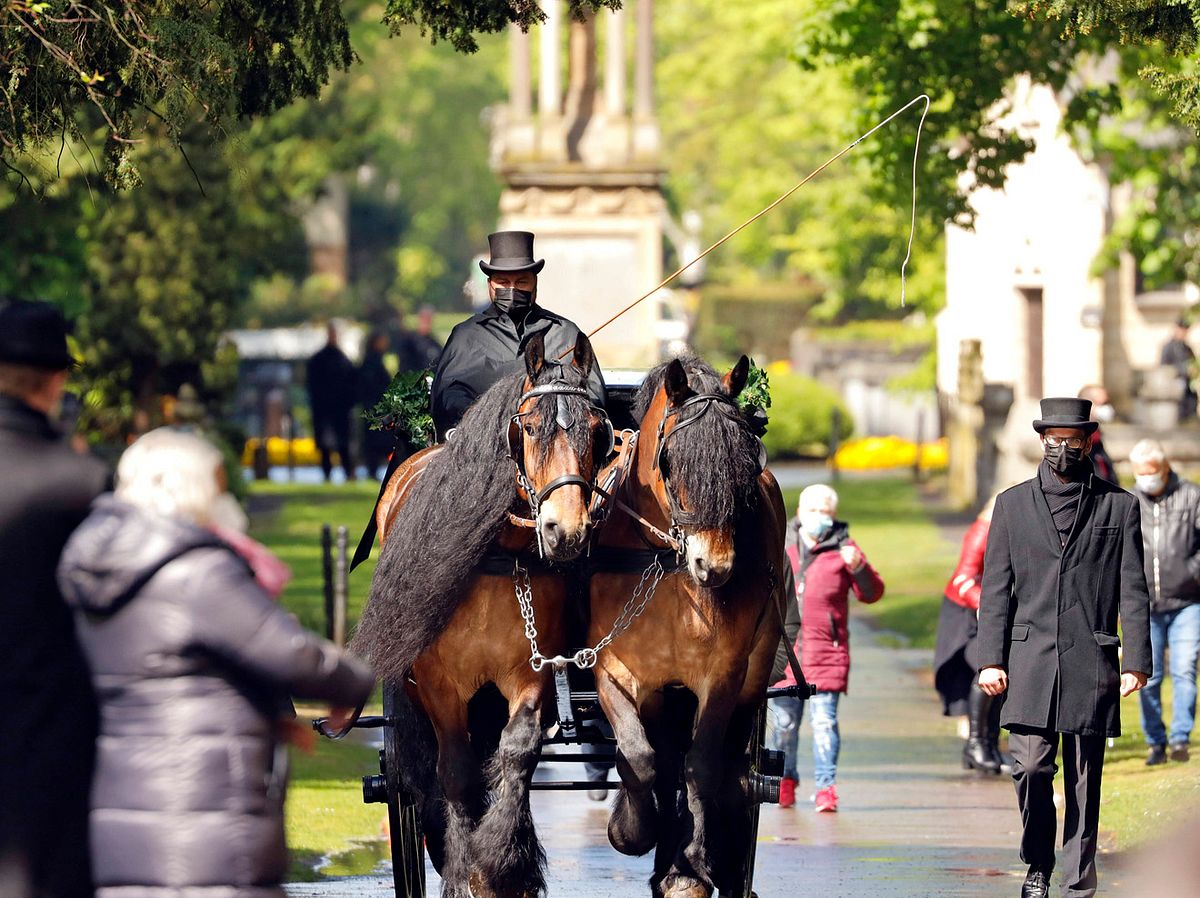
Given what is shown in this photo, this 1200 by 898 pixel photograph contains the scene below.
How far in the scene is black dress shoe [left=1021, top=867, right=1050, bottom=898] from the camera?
406 inches

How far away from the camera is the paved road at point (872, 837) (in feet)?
37.7

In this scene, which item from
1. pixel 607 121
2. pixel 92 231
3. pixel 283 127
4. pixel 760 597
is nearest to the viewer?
pixel 760 597

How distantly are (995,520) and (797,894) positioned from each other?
6.49 ft

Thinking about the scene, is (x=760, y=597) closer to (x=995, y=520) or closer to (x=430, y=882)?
(x=995, y=520)

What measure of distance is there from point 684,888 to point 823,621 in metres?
5.06

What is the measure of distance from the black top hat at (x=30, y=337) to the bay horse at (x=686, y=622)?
10.0ft

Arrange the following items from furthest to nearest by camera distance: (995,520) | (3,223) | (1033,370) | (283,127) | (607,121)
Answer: (1033,370)
(283,127)
(607,121)
(3,223)
(995,520)

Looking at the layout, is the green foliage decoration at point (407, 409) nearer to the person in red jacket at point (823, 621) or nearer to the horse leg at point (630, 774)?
the horse leg at point (630, 774)

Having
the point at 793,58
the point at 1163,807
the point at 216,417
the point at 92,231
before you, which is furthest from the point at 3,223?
the point at 1163,807

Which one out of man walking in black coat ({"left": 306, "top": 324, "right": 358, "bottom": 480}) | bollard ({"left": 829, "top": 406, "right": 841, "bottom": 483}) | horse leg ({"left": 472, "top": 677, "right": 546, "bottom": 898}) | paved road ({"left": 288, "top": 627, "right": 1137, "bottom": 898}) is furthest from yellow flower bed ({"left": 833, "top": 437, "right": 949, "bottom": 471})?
horse leg ({"left": 472, "top": 677, "right": 546, "bottom": 898})

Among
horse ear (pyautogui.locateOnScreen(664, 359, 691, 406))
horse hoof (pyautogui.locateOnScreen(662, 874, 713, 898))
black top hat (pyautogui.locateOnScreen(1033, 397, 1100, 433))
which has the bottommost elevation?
horse hoof (pyautogui.locateOnScreen(662, 874, 713, 898))

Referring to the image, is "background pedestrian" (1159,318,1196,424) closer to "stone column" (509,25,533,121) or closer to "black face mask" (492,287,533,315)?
"stone column" (509,25,533,121)

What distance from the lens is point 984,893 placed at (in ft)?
36.9

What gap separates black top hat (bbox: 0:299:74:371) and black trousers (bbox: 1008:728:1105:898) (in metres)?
5.02
